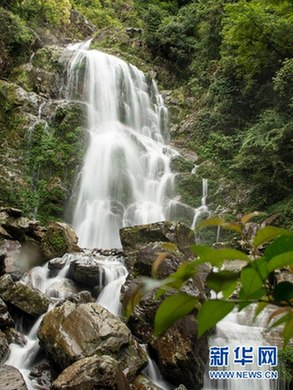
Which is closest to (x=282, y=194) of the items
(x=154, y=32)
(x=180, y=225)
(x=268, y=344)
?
(x=180, y=225)

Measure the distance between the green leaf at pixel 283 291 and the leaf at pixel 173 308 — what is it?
0.11 meters

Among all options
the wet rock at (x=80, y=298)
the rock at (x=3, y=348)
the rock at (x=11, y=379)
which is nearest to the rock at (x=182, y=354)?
the wet rock at (x=80, y=298)

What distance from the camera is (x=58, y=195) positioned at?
14.6 metres

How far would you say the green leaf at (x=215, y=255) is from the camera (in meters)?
0.53

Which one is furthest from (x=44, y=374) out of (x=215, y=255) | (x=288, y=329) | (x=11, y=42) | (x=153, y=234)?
(x=11, y=42)

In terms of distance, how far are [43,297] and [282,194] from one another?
858cm

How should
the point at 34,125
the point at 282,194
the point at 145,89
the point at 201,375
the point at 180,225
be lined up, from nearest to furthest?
the point at 201,375, the point at 180,225, the point at 282,194, the point at 34,125, the point at 145,89

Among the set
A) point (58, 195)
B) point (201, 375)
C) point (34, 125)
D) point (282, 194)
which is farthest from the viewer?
point (34, 125)

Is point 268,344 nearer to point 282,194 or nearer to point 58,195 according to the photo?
point 282,194

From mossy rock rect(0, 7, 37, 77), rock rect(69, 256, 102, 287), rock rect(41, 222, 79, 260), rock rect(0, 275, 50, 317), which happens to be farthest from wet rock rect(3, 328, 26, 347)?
mossy rock rect(0, 7, 37, 77)

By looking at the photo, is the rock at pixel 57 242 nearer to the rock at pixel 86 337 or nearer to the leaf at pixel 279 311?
the rock at pixel 86 337

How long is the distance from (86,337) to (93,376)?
1.12 m

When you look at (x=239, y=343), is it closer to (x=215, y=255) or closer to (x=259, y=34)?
(x=215, y=255)

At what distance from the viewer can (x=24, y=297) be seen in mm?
7793
